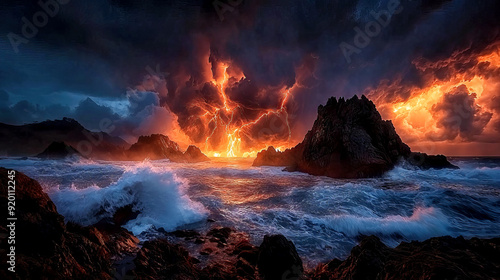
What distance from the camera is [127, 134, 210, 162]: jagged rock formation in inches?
3157

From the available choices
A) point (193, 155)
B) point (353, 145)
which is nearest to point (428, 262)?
point (353, 145)

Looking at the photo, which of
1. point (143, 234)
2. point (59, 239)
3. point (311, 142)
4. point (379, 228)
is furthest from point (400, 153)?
point (59, 239)

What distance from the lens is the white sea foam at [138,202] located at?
6.87 metres

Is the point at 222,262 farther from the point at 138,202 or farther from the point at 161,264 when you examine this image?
the point at 138,202

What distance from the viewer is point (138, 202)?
821 centimetres

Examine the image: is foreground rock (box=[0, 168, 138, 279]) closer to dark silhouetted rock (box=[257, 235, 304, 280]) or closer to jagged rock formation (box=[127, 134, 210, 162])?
dark silhouetted rock (box=[257, 235, 304, 280])

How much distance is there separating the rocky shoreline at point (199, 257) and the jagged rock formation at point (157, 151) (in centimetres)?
7694

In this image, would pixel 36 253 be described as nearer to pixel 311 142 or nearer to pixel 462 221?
pixel 462 221

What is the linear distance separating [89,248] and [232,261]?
3055mm

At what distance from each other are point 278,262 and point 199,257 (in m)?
2.12

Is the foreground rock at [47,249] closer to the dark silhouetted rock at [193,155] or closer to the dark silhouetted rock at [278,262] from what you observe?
the dark silhouetted rock at [278,262]

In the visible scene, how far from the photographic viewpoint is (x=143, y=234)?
6.09m

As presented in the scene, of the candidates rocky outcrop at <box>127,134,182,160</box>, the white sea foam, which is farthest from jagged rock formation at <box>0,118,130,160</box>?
the white sea foam

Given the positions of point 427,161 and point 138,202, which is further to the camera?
point 427,161
